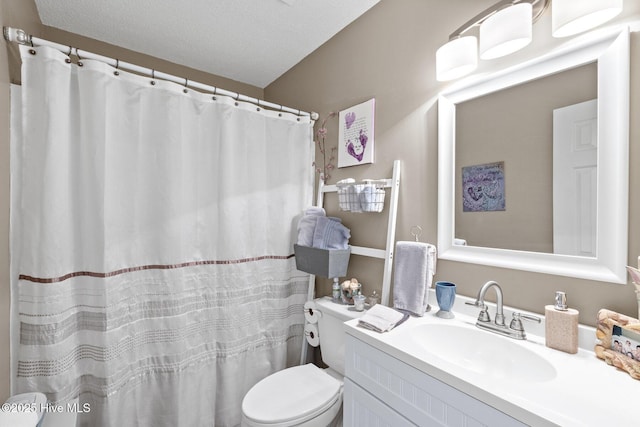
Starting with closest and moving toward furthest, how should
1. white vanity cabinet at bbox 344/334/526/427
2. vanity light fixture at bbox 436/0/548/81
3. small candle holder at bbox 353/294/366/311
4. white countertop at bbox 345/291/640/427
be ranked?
white countertop at bbox 345/291/640/427 < white vanity cabinet at bbox 344/334/526/427 < vanity light fixture at bbox 436/0/548/81 < small candle holder at bbox 353/294/366/311

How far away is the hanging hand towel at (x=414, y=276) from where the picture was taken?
1.25 m

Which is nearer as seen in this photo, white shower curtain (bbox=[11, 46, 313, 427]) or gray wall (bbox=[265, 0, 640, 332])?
gray wall (bbox=[265, 0, 640, 332])

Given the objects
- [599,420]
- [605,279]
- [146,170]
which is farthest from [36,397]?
[605,279]

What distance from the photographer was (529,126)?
1.08m

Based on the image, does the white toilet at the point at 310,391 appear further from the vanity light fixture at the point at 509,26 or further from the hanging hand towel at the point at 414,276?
the vanity light fixture at the point at 509,26

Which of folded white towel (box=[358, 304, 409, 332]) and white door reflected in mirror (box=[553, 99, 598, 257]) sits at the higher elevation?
white door reflected in mirror (box=[553, 99, 598, 257])

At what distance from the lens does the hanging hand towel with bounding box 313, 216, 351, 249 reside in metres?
1.72

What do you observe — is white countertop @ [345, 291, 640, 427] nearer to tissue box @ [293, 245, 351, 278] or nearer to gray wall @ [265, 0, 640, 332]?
gray wall @ [265, 0, 640, 332]

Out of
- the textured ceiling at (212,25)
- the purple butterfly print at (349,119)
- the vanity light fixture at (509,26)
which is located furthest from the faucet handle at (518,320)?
the textured ceiling at (212,25)

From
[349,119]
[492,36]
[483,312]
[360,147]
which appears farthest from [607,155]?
[349,119]

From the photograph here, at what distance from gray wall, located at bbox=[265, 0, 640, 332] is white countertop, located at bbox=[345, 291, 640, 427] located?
0.47 ft

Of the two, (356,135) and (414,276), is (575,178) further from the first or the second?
(356,135)

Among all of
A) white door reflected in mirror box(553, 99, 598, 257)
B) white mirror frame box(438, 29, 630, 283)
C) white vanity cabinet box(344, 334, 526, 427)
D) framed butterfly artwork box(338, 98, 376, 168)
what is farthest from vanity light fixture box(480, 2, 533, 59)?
white vanity cabinet box(344, 334, 526, 427)

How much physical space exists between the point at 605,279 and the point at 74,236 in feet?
6.88
